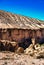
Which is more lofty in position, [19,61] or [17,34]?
[17,34]

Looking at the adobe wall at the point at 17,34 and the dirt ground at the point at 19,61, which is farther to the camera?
the adobe wall at the point at 17,34

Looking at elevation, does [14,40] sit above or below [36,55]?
above

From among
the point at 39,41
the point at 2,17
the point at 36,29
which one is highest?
the point at 2,17

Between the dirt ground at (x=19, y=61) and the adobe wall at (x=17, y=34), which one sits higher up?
the adobe wall at (x=17, y=34)

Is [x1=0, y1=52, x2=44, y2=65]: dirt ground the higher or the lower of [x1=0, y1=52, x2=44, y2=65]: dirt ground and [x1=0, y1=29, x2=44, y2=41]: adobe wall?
the lower

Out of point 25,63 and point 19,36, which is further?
point 19,36

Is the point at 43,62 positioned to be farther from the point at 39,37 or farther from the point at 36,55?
the point at 39,37

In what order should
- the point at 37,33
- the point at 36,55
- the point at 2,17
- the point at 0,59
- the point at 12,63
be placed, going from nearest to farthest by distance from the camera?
the point at 12,63
the point at 0,59
the point at 36,55
the point at 37,33
the point at 2,17

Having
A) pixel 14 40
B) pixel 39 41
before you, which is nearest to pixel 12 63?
pixel 14 40

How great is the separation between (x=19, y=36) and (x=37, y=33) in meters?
4.69

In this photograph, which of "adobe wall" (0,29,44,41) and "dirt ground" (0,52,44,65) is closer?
"dirt ground" (0,52,44,65)

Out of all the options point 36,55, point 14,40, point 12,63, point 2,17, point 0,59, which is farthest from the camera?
point 2,17

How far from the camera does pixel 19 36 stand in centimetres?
3428

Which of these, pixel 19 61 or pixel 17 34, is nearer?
pixel 19 61
